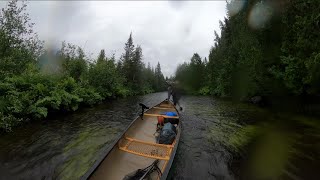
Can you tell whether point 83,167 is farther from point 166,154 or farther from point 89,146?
point 166,154

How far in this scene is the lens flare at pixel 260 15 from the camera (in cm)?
2062

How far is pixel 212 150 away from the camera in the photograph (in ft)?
29.5

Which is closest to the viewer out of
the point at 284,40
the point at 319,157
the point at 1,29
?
the point at 319,157

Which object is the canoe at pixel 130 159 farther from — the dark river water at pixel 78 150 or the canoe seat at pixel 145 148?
the dark river water at pixel 78 150

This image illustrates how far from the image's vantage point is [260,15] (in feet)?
71.1

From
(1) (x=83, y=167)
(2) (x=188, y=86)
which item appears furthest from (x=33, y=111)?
(2) (x=188, y=86)

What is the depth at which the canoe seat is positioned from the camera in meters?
6.61

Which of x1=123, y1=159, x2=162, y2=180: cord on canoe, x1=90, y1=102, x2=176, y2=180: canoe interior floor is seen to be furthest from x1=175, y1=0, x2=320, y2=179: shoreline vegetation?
x1=90, y1=102, x2=176, y2=180: canoe interior floor

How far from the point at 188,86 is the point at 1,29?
32.9 meters

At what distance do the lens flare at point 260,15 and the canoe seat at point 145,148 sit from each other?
19144 mm

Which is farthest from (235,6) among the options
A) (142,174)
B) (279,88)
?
(142,174)

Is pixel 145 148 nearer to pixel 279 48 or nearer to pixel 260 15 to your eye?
pixel 279 48

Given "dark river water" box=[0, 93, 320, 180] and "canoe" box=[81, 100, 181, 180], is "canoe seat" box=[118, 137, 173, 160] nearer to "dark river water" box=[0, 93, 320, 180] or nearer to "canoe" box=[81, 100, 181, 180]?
"canoe" box=[81, 100, 181, 180]

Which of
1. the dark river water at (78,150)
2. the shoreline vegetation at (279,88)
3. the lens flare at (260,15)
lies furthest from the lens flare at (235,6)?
the dark river water at (78,150)
